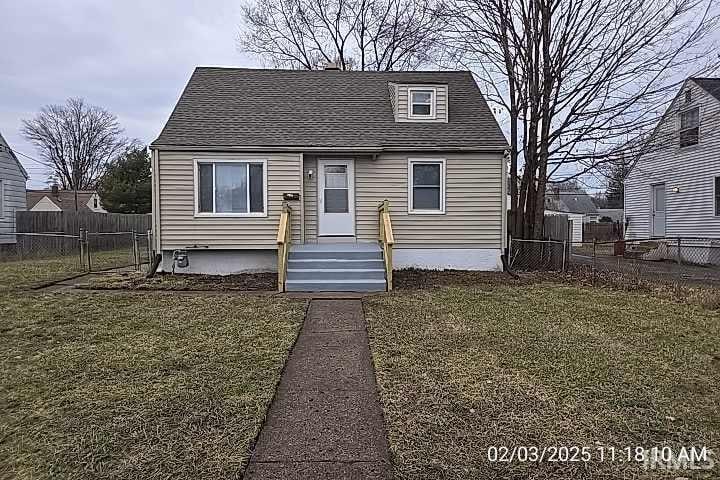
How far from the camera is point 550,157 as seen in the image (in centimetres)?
1365

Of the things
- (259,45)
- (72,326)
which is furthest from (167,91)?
(72,326)

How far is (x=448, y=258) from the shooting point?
38.7 feet

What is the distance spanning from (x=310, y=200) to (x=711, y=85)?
1437 centimetres

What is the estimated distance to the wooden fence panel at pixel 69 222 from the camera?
765 inches

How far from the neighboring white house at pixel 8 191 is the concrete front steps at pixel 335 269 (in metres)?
14.8

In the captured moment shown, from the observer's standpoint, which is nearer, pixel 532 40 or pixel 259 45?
pixel 532 40

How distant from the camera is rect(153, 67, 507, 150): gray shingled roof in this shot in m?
11.3

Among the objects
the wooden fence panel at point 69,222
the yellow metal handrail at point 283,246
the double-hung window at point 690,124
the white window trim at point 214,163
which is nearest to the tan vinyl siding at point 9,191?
the wooden fence panel at point 69,222

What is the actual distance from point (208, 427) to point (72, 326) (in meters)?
4.15

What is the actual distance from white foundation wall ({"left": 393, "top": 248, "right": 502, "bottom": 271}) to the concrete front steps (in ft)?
3.90

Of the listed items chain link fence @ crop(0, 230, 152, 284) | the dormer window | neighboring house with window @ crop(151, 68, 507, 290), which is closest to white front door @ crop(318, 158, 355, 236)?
neighboring house with window @ crop(151, 68, 507, 290)

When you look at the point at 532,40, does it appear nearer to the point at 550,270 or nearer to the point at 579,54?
the point at 579,54

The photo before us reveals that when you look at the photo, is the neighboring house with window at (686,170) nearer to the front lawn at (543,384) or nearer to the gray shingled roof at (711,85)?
the gray shingled roof at (711,85)

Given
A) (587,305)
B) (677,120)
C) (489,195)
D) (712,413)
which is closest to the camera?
(712,413)
